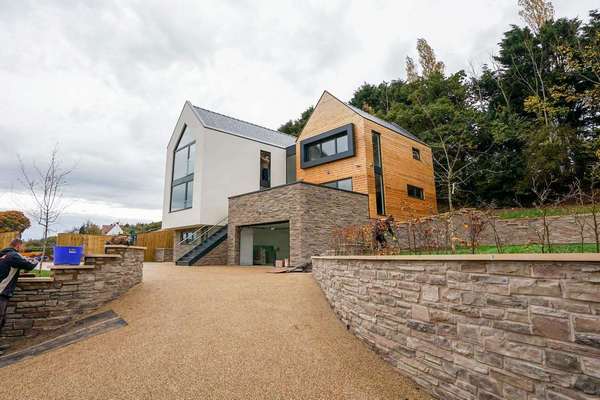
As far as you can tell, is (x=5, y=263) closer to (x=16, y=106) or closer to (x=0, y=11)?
(x=0, y=11)

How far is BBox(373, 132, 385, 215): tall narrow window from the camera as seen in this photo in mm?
15023

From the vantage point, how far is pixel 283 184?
16.9 meters

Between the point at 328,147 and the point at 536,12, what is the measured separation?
21631mm

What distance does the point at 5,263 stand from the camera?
481 centimetres

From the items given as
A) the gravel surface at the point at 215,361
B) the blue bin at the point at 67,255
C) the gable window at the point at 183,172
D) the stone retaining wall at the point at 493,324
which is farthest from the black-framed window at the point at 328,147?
the blue bin at the point at 67,255

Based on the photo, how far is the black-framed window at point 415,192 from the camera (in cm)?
1711

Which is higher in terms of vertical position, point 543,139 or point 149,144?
point 149,144

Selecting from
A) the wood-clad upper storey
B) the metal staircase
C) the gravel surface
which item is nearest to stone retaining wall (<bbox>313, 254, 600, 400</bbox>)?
the gravel surface

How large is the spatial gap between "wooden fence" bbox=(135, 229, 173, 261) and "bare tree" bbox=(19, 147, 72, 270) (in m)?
10.3

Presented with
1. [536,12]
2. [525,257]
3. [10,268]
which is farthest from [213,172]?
[536,12]

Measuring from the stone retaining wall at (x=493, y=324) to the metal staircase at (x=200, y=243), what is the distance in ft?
37.7

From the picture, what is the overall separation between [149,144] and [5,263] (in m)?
18.1

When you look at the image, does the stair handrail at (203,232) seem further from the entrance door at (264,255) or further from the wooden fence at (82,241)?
the wooden fence at (82,241)

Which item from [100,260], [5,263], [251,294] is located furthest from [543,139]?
[5,263]
